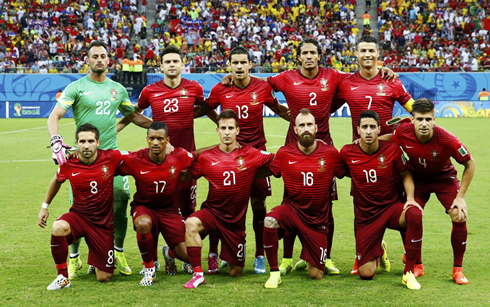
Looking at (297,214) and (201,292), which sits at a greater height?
(297,214)

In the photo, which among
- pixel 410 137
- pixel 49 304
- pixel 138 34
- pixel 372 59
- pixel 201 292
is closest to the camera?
pixel 49 304

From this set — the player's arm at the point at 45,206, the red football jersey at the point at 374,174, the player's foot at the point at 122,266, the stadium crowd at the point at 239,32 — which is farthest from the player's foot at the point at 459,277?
the stadium crowd at the point at 239,32

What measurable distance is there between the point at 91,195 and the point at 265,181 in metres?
2.05

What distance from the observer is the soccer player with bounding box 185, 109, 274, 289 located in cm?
641

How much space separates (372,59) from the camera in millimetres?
6863

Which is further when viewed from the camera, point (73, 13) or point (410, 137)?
point (73, 13)

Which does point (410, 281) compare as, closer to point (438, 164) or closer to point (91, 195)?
point (438, 164)

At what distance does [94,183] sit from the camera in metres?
6.25

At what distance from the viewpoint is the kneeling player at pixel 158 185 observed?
628 cm

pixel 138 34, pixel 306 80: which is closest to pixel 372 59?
pixel 306 80

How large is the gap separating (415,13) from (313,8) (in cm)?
626

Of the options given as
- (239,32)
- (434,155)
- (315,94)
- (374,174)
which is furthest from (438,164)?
(239,32)

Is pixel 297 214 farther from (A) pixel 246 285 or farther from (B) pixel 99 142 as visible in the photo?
(B) pixel 99 142

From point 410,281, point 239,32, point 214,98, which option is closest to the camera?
point 410,281
